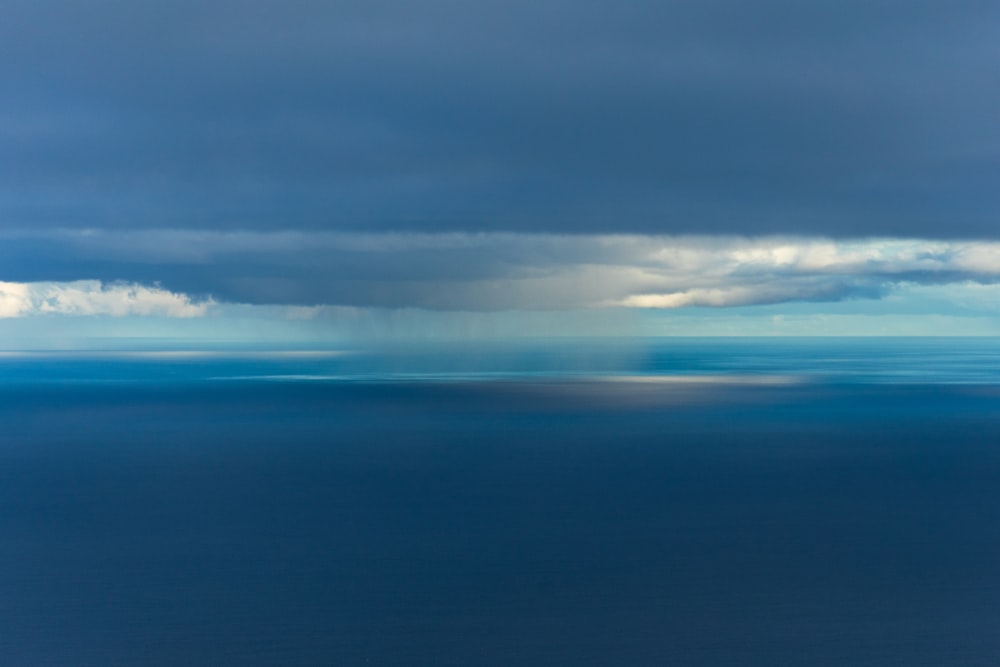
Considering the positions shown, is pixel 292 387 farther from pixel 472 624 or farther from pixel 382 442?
pixel 472 624

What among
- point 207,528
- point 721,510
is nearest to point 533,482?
point 721,510

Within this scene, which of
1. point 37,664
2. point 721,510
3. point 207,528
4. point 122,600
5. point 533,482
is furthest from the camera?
point 533,482

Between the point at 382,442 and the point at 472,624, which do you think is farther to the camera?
Answer: the point at 382,442

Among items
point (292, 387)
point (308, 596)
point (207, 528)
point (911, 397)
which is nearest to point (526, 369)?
point (292, 387)

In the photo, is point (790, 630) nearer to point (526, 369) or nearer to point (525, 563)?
point (525, 563)

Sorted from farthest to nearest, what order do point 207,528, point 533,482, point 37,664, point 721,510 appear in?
point 533,482 → point 721,510 → point 207,528 → point 37,664

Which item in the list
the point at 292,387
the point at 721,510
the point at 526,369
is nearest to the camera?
the point at 721,510
